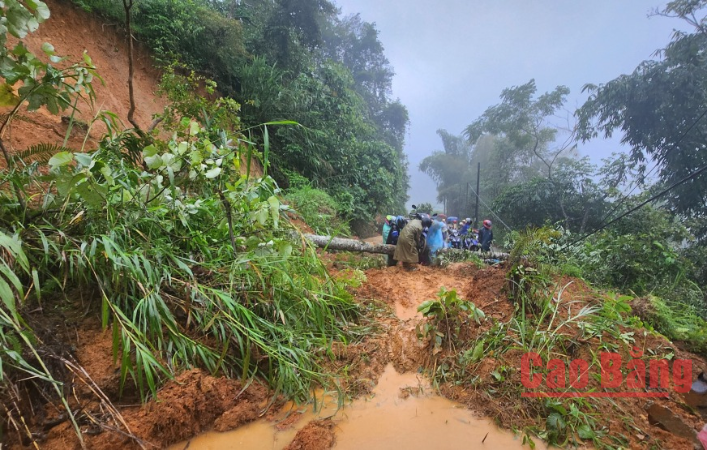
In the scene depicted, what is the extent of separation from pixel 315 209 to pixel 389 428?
698cm

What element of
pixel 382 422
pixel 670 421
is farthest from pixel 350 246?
pixel 670 421

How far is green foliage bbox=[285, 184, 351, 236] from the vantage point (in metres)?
7.44

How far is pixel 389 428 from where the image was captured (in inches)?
78.9

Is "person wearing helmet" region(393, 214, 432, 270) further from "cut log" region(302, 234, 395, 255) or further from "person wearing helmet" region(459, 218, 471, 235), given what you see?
"person wearing helmet" region(459, 218, 471, 235)

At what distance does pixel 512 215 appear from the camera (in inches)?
640

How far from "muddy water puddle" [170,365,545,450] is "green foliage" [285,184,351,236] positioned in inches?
167

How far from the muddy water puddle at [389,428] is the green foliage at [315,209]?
4240 millimetres

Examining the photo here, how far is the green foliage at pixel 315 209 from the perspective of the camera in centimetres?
744

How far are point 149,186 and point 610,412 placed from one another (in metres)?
3.70

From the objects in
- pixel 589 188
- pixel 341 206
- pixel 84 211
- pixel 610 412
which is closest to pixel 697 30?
pixel 589 188

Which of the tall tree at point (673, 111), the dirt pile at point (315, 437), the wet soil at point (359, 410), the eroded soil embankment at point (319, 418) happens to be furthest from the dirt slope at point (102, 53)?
the tall tree at point (673, 111)

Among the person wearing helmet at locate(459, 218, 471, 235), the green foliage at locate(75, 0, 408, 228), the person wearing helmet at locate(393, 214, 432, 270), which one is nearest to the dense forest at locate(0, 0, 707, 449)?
the person wearing helmet at locate(393, 214, 432, 270)

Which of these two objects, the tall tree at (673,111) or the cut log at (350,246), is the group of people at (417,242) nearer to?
the cut log at (350,246)

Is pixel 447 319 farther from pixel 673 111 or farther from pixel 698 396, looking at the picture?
pixel 673 111
